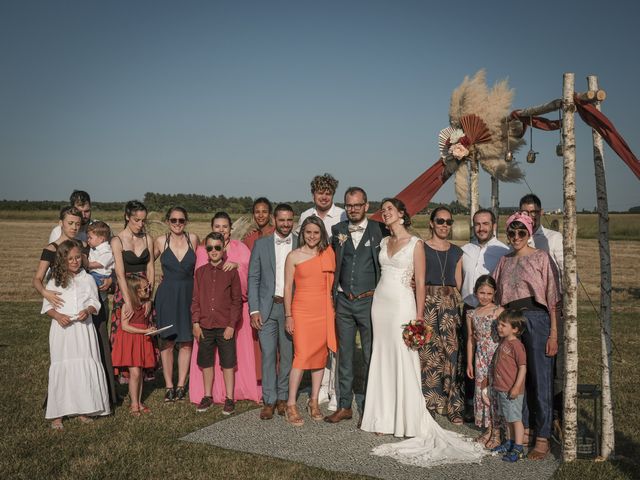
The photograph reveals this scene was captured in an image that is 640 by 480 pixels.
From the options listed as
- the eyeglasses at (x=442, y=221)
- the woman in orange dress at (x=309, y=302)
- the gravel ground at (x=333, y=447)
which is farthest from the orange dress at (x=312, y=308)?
the eyeglasses at (x=442, y=221)

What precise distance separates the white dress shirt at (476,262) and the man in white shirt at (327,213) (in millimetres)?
1565

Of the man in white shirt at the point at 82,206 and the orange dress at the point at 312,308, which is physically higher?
the man in white shirt at the point at 82,206

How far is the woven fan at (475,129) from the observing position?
275 inches

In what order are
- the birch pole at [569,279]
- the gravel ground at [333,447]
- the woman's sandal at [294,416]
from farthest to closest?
the woman's sandal at [294,416] → the birch pole at [569,279] → the gravel ground at [333,447]

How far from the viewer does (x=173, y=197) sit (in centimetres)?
6209

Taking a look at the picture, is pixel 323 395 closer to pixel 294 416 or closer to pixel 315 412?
pixel 315 412

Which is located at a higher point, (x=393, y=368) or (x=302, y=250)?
(x=302, y=250)

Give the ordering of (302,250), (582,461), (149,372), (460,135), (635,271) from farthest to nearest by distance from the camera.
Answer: (635,271) < (149,372) < (460,135) < (302,250) < (582,461)

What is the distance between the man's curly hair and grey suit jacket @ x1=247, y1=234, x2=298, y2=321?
0.88 m

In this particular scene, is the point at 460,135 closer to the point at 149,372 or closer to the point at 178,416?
the point at 178,416

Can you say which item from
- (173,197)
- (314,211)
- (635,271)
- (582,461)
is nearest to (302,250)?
(314,211)

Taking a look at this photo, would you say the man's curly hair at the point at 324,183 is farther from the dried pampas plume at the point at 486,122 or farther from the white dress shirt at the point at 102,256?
the white dress shirt at the point at 102,256

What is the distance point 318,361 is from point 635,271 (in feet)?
64.0

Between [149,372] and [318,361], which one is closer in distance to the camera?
[318,361]
